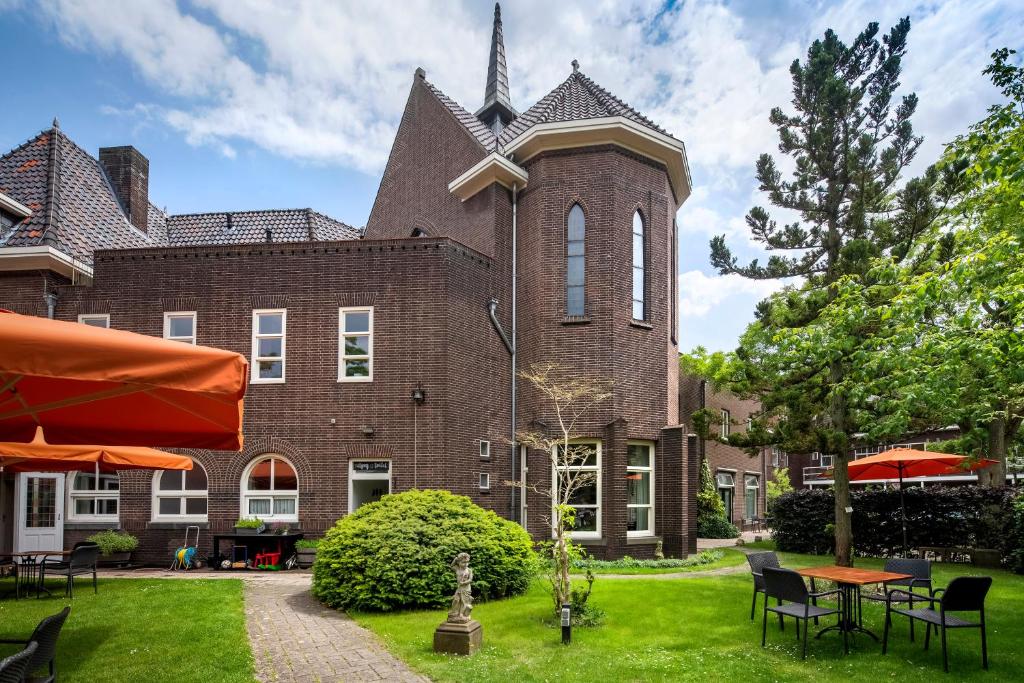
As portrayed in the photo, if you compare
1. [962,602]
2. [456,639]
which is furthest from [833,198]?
[456,639]

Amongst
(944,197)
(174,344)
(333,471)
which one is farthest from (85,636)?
(944,197)

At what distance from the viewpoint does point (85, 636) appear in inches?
369

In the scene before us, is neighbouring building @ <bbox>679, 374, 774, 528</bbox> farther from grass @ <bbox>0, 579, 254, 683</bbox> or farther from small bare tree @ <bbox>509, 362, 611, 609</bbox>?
grass @ <bbox>0, 579, 254, 683</bbox>

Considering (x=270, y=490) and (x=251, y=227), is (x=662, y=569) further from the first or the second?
(x=251, y=227)

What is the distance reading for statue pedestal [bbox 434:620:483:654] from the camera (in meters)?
8.88

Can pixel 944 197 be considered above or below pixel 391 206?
below

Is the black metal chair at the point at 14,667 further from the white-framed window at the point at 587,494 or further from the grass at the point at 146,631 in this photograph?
the white-framed window at the point at 587,494

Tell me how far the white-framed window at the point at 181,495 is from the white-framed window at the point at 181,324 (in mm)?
3180

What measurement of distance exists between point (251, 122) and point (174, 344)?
12.4 m

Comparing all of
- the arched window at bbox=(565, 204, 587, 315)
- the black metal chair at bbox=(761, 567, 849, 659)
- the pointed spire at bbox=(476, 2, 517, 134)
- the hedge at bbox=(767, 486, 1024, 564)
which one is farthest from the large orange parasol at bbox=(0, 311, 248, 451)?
the pointed spire at bbox=(476, 2, 517, 134)

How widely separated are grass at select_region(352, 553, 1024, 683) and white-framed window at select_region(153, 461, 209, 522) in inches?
332

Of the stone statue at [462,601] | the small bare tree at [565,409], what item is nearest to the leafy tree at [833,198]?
the small bare tree at [565,409]

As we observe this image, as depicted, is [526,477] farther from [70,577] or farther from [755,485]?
[755,485]

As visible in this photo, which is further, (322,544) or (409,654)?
(322,544)
